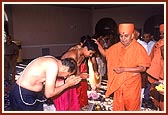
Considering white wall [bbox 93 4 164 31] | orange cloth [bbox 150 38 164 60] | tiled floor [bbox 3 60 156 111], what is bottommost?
tiled floor [bbox 3 60 156 111]

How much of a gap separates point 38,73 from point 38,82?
0.45ft

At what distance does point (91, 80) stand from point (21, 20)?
1.12 metres

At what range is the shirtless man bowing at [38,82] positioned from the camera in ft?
9.91

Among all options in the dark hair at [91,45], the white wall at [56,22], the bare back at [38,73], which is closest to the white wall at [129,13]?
the white wall at [56,22]

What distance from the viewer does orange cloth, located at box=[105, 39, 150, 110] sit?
132 inches

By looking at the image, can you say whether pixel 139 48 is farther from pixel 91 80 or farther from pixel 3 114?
pixel 3 114

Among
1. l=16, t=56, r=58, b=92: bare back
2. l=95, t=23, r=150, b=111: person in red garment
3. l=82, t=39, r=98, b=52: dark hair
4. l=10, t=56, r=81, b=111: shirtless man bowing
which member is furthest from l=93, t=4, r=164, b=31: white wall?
l=16, t=56, r=58, b=92: bare back

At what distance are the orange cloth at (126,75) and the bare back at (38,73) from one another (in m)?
0.75

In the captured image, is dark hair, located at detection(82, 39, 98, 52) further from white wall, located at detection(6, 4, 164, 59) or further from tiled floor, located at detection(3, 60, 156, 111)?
tiled floor, located at detection(3, 60, 156, 111)

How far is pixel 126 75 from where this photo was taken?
3424mm

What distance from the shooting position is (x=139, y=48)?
3.35 m

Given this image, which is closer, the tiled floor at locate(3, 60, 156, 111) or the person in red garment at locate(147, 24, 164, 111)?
the person in red garment at locate(147, 24, 164, 111)

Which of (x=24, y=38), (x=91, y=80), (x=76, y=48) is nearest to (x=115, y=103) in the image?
(x=91, y=80)

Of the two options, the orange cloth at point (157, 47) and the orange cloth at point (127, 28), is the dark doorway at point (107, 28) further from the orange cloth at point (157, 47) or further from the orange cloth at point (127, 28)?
the orange cloth at point (157, 47)
